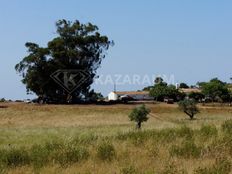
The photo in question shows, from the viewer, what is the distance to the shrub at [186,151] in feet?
40.5

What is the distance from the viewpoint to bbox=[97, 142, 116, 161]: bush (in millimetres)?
12375

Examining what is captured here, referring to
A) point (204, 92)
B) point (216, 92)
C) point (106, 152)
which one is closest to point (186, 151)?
point (106, 152)

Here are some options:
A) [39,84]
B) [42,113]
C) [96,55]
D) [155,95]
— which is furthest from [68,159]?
[155,95]

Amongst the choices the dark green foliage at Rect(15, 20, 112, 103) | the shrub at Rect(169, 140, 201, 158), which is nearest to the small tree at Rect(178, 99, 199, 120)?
the dark green foliage at Rect(15, 20, 112, 103)

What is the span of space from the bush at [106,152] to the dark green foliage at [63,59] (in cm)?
6698

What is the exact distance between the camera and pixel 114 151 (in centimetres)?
1307

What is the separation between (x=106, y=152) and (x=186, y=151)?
2.00 m

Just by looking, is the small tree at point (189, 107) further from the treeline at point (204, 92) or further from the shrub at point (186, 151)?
the shrub at point (186, 151)

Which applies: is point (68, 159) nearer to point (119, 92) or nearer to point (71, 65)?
point (71, 65)

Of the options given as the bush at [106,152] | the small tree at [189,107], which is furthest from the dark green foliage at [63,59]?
the bush at [106,152]

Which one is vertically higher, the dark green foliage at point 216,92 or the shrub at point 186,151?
the dark green foliage at point 216,92

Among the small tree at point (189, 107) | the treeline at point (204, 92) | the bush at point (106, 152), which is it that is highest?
the treeline at point (204, 92)

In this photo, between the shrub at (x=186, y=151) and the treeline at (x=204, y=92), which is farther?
the treeline at (x=204, y=92)

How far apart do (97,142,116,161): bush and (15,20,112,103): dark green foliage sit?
220ft
